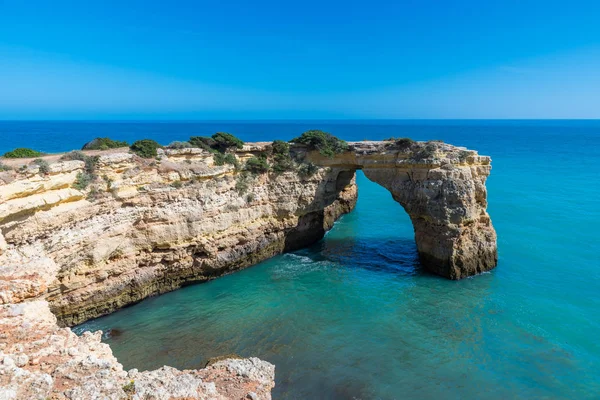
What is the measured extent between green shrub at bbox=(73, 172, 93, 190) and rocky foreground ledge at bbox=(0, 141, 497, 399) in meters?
0.07

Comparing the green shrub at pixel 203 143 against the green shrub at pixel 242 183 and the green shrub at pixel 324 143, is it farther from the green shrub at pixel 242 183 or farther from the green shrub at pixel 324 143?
the green shrub at pixel 324 143

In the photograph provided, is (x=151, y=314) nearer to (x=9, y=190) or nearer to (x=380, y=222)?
(x=9, y=190)

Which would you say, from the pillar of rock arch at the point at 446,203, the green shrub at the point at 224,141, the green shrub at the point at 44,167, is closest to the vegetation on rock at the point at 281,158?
the green shrub at the point at 224,141

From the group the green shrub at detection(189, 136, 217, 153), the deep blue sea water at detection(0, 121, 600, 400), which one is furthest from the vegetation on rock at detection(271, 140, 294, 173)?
the deep blue sea water at detection(0, 121, 600, 400)

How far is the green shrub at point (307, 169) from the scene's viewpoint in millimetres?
24250

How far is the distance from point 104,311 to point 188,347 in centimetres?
537

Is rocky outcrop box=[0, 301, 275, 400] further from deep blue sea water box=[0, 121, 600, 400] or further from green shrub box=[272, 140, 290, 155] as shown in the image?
green shrub box=[272, 140, 290, 155]

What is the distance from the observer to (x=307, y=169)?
24.3 meters

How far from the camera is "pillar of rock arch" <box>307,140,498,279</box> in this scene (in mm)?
20203

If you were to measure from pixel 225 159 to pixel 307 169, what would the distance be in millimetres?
5731

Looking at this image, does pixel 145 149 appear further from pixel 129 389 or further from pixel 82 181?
pixel 129 389

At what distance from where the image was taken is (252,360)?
29.6ft

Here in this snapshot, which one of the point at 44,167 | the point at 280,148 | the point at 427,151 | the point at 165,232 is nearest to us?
the point at 44,167

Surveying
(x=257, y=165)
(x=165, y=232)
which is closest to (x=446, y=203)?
(x=257, y=165)
